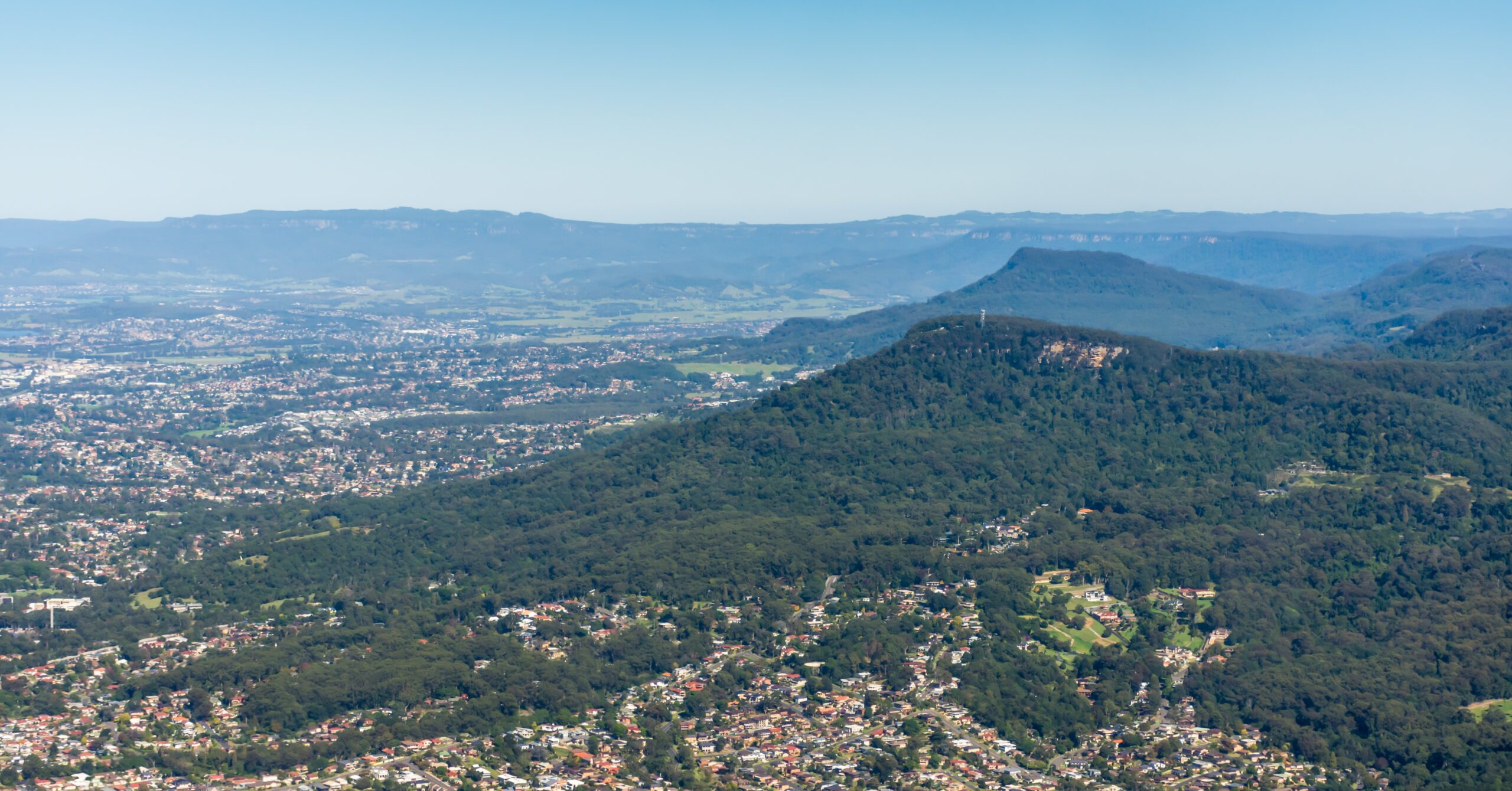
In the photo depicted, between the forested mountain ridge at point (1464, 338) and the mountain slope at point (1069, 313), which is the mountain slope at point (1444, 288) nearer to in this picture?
the mountain slope at point (1069, 313)

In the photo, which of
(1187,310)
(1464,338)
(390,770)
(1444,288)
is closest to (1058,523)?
(390,770)

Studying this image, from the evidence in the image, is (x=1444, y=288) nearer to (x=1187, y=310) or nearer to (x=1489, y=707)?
(x=1187, y=310)

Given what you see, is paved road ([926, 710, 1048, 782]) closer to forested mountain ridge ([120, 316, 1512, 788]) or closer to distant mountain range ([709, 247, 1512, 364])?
forested mountain ridge ([120, 316, 1512, 788])

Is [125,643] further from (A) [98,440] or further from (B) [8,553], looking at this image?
(A) [98,440]

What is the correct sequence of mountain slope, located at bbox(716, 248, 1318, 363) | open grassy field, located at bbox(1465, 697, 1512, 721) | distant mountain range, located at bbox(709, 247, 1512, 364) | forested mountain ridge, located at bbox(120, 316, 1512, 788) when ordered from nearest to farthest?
open grassy field, located at bbox(1465, 697, 1512, 721) → forested mountain ridge, located at bbox(120, 316, 1512, 788) → distant mountain range, located at bbox(709, 247, 1512, 364) → mountain slope, located at bbox(716, 248, 1318, 363)

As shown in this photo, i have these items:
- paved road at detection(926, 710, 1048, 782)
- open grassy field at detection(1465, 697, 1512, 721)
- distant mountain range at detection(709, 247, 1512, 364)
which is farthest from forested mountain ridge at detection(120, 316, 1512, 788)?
distant mountain range at detection(709, 247, 1512, 364)
